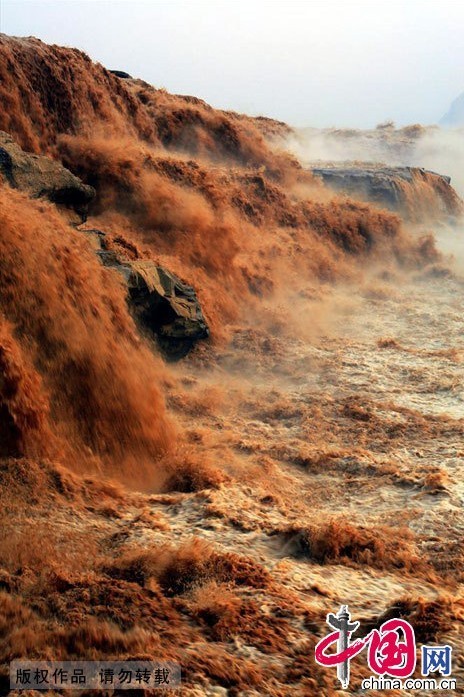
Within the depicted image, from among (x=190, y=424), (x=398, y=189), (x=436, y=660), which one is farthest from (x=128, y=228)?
(x=398, y=189)

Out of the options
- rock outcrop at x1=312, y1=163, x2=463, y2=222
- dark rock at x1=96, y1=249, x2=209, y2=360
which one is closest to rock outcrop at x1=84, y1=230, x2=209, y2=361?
dark rock at x1=96, y1=249, x2=209, y2=360

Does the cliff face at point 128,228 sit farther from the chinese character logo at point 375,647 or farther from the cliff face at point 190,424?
the chinese character logo at point 375,647

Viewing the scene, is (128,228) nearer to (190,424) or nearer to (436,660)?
(190,424)

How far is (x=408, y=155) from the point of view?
32.7 meters

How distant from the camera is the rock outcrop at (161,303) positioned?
28.9 feet

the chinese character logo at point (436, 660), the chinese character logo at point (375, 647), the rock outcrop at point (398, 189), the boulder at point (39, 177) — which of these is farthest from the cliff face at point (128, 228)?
the chinese character logo at point (436, 660)

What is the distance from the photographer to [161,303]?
9.41 m

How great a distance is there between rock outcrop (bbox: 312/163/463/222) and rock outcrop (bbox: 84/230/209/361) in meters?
11.1

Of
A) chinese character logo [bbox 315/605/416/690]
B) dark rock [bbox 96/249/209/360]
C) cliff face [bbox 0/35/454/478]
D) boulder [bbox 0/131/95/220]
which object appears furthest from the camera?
dark rock [bbox 96/249/209/360]

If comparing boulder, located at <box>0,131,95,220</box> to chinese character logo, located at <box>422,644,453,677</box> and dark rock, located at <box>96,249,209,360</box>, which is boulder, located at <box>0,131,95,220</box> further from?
chinese character logo, located at <box>422,644,453,677</box>

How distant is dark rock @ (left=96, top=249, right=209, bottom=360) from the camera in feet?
28.9

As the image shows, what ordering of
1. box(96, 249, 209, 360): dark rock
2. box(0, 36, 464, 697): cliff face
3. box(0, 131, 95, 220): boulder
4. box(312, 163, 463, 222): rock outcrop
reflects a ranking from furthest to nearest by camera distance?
box(312, 163, 463, 222): rock outcrop, box(96, 249, 209, 360): dark rock, box(0, 131, 95, 220): boulder, box(0, 36, 464, 697): cliff face

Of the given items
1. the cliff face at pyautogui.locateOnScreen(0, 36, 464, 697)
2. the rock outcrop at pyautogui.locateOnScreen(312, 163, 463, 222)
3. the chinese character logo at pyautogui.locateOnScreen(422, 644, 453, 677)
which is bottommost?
the chinese character logo at pyautogui.locateOnScreen(422, 644, 453, 677)

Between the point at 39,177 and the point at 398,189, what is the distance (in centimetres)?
1459
